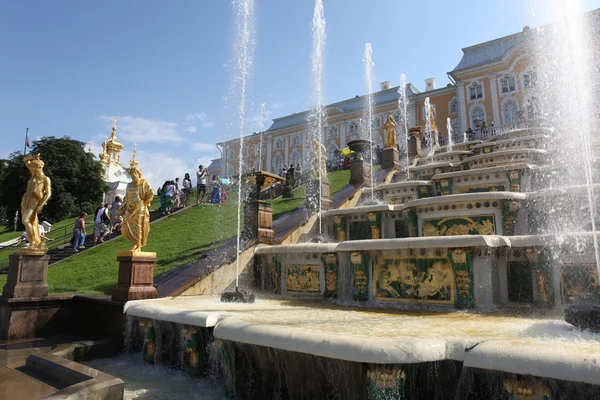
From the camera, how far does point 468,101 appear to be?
4578cm

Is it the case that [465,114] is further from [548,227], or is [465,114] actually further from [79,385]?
[79,385]

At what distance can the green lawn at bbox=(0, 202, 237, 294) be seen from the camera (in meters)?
10.1

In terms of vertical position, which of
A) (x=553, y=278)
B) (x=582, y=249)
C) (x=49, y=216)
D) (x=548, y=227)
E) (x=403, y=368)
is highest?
(x=49, y=216)

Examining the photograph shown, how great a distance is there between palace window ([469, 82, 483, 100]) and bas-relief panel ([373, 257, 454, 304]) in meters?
43.8

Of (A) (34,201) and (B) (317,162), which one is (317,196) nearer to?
(B) (317,162)

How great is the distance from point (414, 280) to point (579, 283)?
6.77 ft

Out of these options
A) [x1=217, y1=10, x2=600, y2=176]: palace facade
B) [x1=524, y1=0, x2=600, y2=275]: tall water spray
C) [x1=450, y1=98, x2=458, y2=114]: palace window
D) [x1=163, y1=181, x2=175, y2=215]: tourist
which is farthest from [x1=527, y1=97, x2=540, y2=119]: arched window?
[x1=163, y1=181, x2=175, y2=215]: tourist

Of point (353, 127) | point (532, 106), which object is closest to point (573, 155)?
point (532, 106)

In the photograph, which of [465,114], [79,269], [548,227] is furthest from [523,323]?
[465,114]

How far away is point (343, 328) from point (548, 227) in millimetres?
5662

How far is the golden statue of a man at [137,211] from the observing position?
25.4 feet

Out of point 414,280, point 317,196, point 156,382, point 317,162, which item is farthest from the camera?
point 317,162

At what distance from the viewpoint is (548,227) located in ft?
26.1

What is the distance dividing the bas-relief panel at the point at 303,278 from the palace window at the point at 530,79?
41.4 meters
